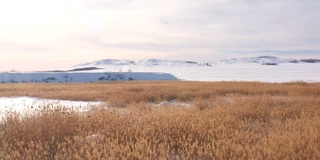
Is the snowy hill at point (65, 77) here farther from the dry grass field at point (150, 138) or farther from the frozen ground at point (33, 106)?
the dry grass field at point (150, 138)

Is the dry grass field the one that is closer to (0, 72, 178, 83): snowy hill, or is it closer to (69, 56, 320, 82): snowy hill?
(69, 56, 320, 82): snowy hill

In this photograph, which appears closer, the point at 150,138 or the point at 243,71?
the point at 150,138

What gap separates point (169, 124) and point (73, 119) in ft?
5.35

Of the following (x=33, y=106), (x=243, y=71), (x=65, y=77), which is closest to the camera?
(x=33, y=106)

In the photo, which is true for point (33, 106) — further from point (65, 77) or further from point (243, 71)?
point (243, 71)

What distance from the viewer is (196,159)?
4.26 meters


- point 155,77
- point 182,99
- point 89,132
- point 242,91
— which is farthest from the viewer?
point 155,77

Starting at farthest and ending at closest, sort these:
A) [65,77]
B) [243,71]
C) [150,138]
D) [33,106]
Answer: [243,71] < [65,77] < [33,106] < [150,138]

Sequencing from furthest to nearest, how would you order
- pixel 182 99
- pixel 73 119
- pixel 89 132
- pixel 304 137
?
pixel 182 99, pixel 73 119, pixel 89 132, pixel 304 137

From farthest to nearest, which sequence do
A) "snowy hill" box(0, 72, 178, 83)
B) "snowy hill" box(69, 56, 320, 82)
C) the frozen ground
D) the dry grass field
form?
"snowy hill" box(69, 56, 320, 82)
"snowy hill" box(0, 72, 178, 83)
the frozen ground
the dry grass field

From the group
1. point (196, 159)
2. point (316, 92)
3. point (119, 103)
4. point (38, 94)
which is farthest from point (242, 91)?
point (196, 159)

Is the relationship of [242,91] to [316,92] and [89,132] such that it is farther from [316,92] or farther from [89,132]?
[89,132]

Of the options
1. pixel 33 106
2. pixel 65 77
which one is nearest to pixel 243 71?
pixel 65 77

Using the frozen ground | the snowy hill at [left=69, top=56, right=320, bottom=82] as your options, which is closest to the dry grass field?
the frozen ground
